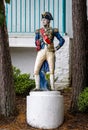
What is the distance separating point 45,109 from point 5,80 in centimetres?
130

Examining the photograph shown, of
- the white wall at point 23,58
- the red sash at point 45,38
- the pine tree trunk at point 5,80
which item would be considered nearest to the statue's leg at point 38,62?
the red sash at point 45,38

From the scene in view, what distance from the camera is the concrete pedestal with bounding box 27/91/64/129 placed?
8.66 meters

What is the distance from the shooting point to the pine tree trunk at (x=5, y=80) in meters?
9.42

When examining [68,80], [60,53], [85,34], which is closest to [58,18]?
[60,53]

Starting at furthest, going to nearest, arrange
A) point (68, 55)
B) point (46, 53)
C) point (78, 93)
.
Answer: point (68, 55) < point (78, 93) < point (46, 53)

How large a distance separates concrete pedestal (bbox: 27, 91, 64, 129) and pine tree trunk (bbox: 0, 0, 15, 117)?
0.75 meters

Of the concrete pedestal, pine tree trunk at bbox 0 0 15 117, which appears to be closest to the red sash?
pine tree trunk at bbox 0 0 15 117

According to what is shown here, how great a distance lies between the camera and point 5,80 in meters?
9.48

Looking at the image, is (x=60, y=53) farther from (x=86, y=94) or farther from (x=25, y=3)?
(x=86, y=94)

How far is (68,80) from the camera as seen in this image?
488 inches

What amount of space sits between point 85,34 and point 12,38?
3305 mm

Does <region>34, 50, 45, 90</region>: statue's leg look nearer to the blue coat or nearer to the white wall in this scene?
the blue coat

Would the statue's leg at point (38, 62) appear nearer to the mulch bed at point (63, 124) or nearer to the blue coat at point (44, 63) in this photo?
the blue coat at point (44, 63)

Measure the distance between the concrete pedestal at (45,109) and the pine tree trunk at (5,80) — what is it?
75 cm
